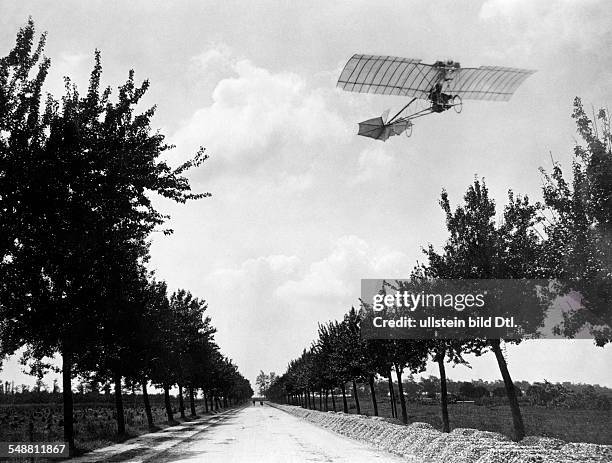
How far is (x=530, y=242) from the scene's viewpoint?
61.5 ft

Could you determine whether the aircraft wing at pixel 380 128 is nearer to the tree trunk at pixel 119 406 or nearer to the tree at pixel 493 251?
the tree at pixel 493 251

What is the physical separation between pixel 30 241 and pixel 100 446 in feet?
45.2

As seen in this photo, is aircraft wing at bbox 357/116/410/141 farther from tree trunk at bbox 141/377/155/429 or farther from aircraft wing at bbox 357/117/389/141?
tree trunk at bbox 141/377/155/429

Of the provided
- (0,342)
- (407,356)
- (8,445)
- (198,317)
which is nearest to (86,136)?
(0,342)

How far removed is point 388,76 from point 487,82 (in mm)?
3250

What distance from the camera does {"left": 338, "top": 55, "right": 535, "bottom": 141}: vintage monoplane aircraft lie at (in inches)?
517

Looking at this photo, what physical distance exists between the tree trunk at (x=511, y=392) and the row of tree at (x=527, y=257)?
0.04m

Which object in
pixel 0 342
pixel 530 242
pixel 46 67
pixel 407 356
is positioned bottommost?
pixel 407 356

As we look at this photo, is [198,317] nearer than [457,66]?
No

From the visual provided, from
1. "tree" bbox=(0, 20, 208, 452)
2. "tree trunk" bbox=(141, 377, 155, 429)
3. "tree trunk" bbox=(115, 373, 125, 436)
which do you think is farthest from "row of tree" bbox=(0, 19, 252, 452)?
"tree trunk" bbox=(141, 377, 155, 429)

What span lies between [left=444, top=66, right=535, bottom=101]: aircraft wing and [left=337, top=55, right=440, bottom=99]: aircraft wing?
0.77 metres

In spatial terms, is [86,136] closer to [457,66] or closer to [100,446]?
[457,66]

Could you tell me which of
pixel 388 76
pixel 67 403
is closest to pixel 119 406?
pixel 67 403

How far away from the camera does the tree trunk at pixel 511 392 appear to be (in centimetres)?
1747
